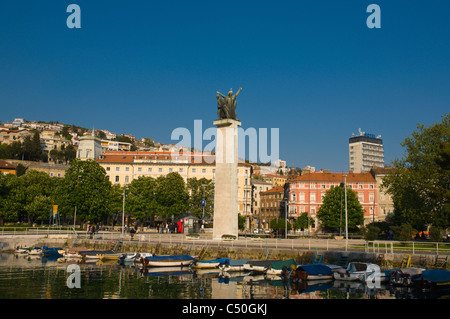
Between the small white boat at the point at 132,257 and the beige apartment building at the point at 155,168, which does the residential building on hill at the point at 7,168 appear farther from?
the small white boat at the point at 132,257

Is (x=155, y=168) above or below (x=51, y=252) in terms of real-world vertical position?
above

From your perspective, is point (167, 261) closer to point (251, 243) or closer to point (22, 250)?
point (251, 243)

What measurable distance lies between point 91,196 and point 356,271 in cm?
5218

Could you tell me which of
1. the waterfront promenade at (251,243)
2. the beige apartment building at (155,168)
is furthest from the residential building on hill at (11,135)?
the waterfront promenade at (251,243)

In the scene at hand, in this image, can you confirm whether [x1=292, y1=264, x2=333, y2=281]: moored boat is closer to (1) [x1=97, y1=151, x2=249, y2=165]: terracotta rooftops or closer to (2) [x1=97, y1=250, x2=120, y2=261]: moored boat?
(2) [x1=97, y1=250, x2=120, y2=261]: moored boat

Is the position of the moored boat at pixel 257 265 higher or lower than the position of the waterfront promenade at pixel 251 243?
lower

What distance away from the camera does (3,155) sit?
152 m

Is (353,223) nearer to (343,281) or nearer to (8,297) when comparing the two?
(343,281)

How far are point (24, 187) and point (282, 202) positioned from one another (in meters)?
64.0

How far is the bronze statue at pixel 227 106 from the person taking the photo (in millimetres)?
46469

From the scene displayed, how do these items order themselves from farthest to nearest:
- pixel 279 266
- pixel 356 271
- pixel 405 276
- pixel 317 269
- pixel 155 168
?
pixel 155 168 → pixel 279 266 → pixel 317 269 → pixel 356 271 → pixel 405 276

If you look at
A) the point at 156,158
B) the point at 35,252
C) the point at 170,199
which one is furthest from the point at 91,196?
the point at 156,158

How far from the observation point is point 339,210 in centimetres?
7988

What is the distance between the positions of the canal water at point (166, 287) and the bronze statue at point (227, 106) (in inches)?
710
